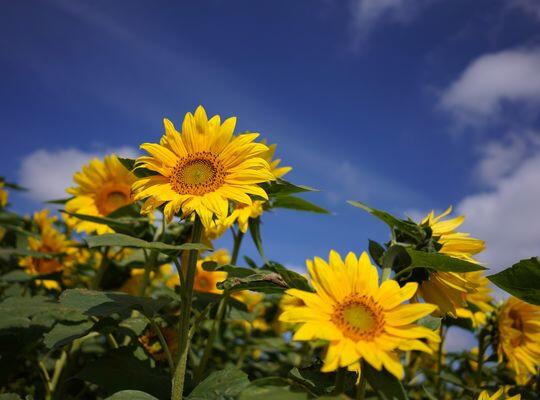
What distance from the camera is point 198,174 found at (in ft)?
6.92

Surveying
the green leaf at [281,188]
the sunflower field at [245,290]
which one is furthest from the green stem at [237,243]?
the green leaf at [281,188]

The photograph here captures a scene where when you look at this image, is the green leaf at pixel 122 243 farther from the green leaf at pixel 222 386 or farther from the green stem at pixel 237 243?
the green stem at pixel 237 243

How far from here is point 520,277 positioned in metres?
1.75

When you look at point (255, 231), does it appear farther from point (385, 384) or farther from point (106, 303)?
point (385, 384)

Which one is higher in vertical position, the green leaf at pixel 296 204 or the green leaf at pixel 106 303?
the green leaf at pixel 296 204

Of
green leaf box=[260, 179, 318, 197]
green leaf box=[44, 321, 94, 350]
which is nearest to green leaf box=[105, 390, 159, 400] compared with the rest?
green leaf box=[44, 321, 94, 350]

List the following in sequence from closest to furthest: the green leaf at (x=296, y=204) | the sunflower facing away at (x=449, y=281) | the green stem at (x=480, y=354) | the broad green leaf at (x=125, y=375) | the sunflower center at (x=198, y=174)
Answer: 1. the sunflower facing away at (x=449, y=281)
2. the sunflower center at (x=198, y=174)
3. the broad green leaf at (x=125, y=375)
4. the green leaf at (x=296, y=204)
5. the green stem at (x=480, y=354)

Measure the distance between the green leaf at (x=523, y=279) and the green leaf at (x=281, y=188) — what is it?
0.79 m

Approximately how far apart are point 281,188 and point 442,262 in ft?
2.48

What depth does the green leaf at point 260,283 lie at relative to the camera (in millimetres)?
1729

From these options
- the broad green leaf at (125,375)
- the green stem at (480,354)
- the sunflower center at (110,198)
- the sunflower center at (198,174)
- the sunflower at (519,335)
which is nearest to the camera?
the sunflower center at (198,174)

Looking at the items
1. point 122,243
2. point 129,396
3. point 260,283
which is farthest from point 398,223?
point 129,396

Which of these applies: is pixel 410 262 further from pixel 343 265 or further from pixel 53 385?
pixel 53 385

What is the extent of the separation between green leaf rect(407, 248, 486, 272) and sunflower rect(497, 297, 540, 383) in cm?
158
